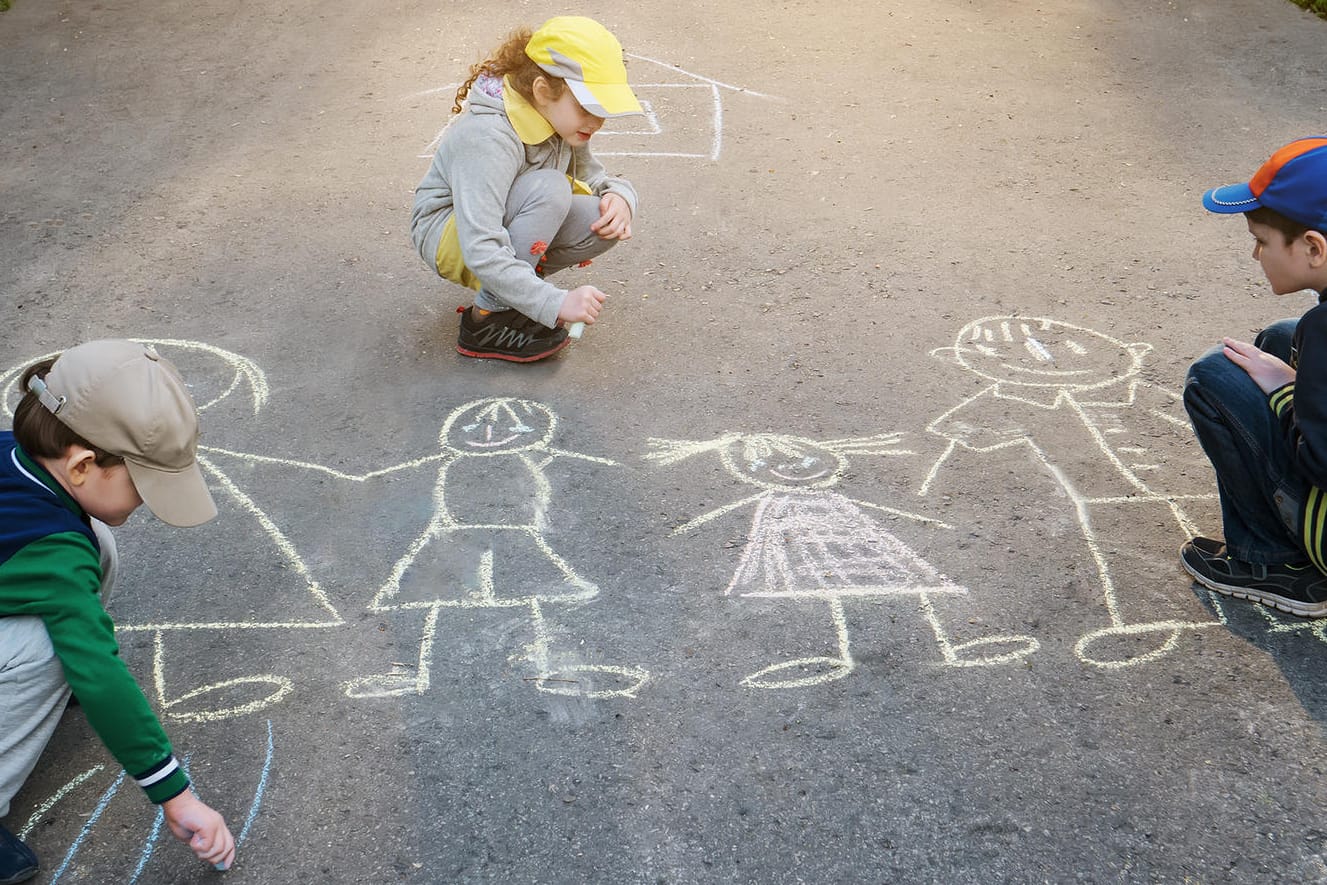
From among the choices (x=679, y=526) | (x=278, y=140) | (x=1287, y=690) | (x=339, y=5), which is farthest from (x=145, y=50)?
(x=1287, y=690)

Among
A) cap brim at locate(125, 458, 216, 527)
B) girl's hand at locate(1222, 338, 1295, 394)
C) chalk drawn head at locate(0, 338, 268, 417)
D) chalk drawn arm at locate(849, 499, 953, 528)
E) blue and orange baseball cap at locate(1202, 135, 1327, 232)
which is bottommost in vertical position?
chalk drawn head at locate(0, 338, 268, 417)

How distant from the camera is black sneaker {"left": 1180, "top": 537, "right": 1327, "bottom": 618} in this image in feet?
9.00

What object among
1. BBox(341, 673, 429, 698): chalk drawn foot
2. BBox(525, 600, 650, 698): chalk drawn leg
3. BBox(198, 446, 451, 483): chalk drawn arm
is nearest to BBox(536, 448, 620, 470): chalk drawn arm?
BBox(198, 446, 451, 483): chalk drawn arm

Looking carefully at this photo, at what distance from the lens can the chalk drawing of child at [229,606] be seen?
2566 millimetres

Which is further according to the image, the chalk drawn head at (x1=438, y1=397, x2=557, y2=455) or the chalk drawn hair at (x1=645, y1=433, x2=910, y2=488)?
the chalk drawn head at (x1=438, y1=397, x2=557, y2=455)

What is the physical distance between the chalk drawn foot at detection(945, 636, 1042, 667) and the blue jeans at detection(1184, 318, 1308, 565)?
0.62 meters

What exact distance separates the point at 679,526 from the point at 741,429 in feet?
1.80

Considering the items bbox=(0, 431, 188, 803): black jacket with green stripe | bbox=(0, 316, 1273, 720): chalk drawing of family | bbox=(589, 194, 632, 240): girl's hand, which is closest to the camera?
bbox=(0, 431, 188, 803): black jacket with green stripe

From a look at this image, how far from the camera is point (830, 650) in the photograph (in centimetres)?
270

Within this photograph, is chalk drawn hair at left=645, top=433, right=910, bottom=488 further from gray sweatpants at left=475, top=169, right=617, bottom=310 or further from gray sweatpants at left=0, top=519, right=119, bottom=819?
gray sweatpants at left=0, top=519, right=119, bottom=819

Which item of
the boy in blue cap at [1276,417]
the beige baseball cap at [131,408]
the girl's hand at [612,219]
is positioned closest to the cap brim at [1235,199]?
the boy in blue cap at [1276,417]

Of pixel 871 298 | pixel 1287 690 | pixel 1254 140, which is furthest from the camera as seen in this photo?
pixel 1254 140

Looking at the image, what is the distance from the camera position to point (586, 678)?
262 centimetres

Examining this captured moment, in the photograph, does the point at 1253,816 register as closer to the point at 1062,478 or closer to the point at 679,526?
the point at 1062,478
